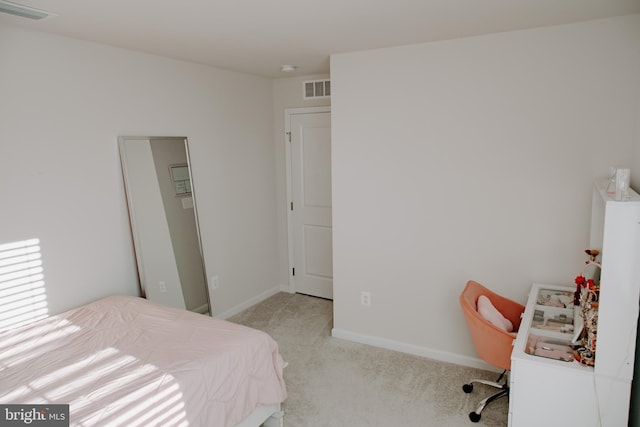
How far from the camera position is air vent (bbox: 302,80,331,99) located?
4.43 m

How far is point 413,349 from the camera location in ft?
11.7

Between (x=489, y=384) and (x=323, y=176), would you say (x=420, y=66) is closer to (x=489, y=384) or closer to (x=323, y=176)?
(x=323, y=176)

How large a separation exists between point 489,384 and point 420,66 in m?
2.36

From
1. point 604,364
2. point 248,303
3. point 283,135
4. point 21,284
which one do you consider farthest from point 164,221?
point 604,364

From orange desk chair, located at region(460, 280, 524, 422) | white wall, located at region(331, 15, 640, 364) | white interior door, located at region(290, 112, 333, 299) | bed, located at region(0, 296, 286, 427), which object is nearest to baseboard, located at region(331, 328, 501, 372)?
white wall, located at region(331, 15, 640, 364)

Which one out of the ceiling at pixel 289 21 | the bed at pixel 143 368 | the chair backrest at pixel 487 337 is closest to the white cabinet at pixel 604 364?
the chair backrest at pixel 487 337

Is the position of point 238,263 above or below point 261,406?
above

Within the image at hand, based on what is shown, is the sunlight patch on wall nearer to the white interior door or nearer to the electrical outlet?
the electrical outlet

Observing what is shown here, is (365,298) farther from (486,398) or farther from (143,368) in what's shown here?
(143,368)

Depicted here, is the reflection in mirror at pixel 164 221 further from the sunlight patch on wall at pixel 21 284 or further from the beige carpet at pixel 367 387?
the beige carpet at pixel 367 387

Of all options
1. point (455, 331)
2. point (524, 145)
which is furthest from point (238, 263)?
point (524, 145)

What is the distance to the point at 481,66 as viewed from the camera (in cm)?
303

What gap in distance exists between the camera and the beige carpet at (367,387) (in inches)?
108

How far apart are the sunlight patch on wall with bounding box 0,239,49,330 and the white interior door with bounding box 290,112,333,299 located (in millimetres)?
2672
